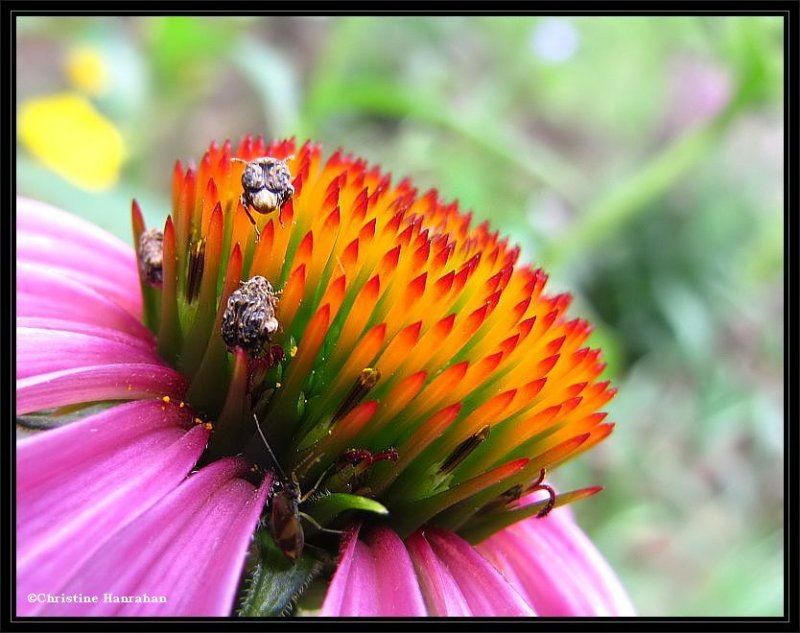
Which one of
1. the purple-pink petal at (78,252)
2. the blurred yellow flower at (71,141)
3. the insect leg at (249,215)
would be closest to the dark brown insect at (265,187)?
the insect leg at (249,215)

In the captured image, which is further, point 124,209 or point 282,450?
point 124,209

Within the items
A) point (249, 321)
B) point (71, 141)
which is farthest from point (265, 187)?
point (71, 141)

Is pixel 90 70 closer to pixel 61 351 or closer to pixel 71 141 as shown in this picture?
pixel 71 141

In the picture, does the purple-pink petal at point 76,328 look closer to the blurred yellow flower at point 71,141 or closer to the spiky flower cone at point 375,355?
the spiky flower cone at point 375,355

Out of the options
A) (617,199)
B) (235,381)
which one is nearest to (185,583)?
(235,381)

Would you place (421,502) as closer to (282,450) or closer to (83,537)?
(282,450)

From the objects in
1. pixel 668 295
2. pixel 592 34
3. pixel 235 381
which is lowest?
pixel 235 381

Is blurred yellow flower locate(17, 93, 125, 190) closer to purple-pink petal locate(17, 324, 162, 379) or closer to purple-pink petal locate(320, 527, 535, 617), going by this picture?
purple-pink petal locate(17, 324, 162, 379)
